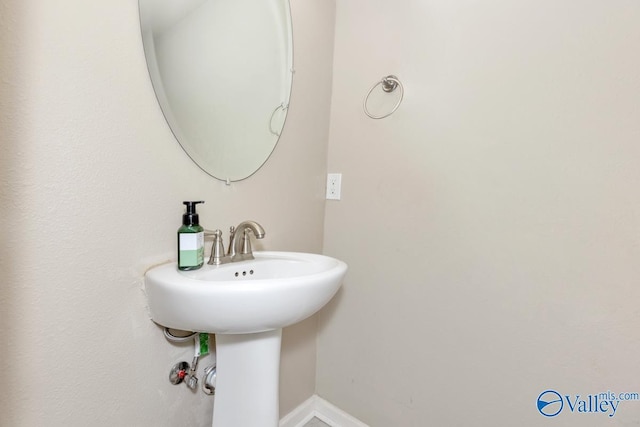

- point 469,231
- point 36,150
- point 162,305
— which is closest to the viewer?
point 36,150

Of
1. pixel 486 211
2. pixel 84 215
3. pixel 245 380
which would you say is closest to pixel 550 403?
pixel 486 211

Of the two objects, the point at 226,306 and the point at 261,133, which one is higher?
the point at 261,133

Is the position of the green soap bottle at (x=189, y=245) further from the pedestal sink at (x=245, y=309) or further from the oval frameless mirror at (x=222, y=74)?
the oval frameless mirror at (x=222, y=74)

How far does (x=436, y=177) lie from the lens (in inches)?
36.2

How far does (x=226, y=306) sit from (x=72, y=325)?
1.06 ft

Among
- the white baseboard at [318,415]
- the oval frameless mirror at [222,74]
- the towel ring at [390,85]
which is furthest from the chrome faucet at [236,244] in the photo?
the white baseboard at [318,415]

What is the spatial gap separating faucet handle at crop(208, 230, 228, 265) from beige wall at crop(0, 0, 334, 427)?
77mm

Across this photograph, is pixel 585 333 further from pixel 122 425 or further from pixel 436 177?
pixel 122 425

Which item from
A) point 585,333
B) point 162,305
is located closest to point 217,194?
point 162,305

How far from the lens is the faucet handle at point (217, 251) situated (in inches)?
28.4

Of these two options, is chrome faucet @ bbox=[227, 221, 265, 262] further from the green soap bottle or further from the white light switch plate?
the white light switch plate

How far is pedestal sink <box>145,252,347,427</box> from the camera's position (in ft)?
1.78

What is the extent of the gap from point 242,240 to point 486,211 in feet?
2.40

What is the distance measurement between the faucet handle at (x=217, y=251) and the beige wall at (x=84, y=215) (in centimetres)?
8
